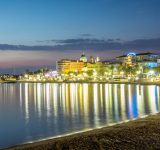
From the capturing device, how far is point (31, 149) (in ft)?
49.8

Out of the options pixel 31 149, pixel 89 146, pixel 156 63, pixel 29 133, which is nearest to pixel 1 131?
pixel 29 133

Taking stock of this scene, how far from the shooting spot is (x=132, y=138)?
15.3m

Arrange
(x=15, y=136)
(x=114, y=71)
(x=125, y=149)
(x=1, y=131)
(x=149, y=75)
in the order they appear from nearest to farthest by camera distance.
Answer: (x=125, y=149) < (x=15, y=136) < (x=1, y=131) < (x=149, y=75) < (x=114, y=71)

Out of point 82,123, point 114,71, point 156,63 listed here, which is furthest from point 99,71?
point 82,123

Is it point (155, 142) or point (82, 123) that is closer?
point (155, 142)

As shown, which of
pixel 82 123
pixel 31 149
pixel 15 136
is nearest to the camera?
pixel 31 149

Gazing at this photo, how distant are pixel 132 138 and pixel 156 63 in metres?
178

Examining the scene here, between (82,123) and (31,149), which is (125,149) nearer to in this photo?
(31,149)

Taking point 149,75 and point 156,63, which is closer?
point 149,75

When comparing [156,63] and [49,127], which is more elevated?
[156,63]

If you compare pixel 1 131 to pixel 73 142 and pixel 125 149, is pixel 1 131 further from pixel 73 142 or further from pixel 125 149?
pixel 125 149

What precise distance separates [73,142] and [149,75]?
461ft

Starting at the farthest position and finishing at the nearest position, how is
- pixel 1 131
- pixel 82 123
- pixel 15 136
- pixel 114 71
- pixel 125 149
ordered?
pixel 114 71, pixel 82 123, pixel 1 131, pixel 15 136, pixel 125 149

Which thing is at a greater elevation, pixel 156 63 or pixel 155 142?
pixel 156 63
